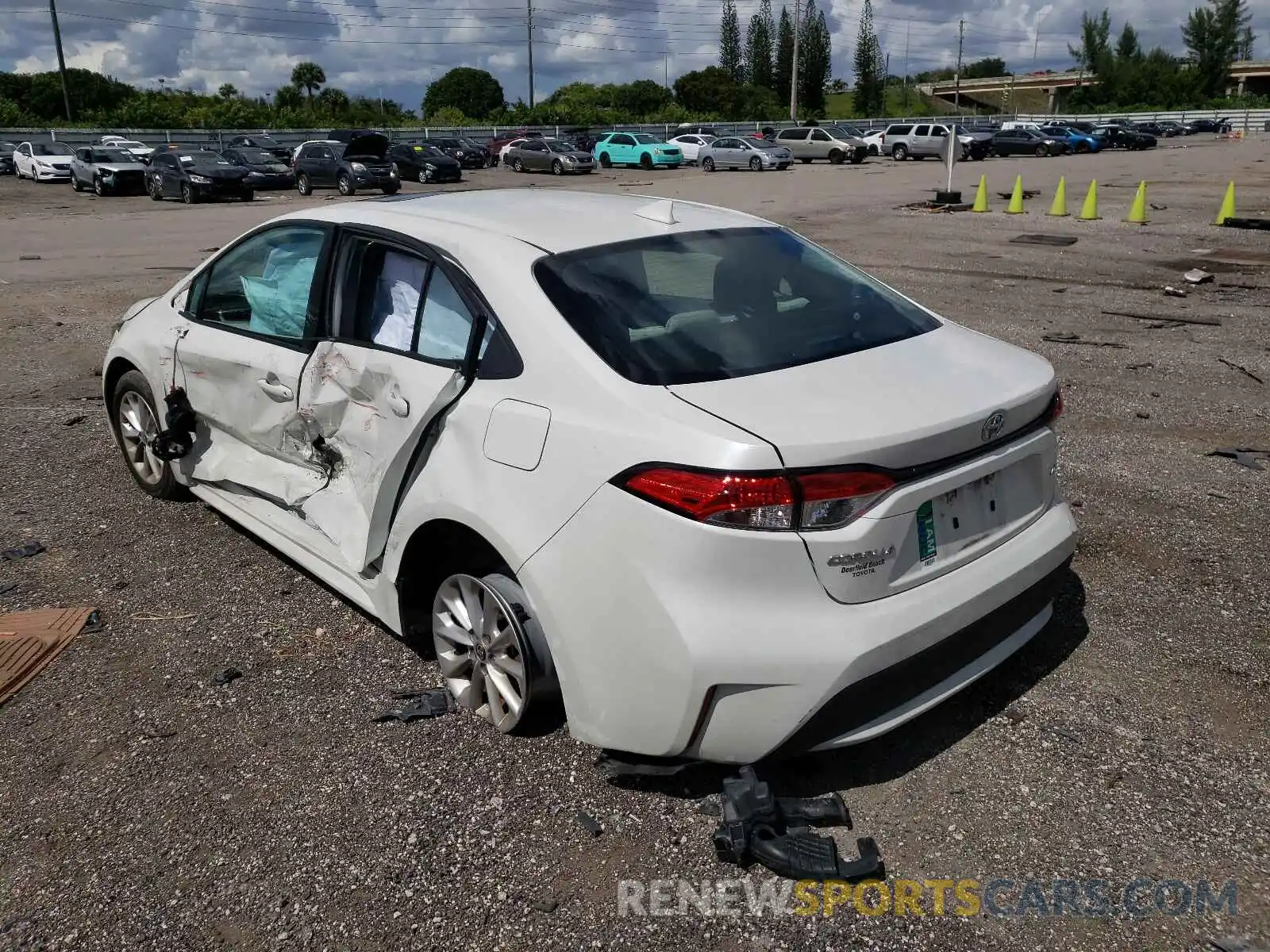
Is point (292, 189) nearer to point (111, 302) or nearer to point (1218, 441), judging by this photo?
point (111, 302)

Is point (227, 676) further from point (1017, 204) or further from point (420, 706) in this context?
point (1017, 204)

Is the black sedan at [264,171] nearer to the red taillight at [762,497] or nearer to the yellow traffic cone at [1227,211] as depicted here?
the yellow traffic cone at [1227,211]

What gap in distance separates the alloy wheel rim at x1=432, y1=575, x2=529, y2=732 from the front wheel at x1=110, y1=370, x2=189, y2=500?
2.49 metres

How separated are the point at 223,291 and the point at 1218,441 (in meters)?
5.66

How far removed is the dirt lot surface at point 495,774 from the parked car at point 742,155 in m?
40.4

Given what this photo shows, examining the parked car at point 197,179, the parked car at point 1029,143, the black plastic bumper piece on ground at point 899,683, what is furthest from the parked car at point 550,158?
the black plastic bumper piece on ground at point 899,683

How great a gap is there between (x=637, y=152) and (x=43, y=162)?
23735 mm

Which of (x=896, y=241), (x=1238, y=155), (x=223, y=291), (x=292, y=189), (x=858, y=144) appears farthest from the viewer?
(x=858, y=144)

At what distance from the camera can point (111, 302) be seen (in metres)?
12.2

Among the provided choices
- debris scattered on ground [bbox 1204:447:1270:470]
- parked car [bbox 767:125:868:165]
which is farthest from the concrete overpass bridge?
debris scattered on ground [bbox 1204:447:1270:470]

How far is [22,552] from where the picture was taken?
4887 mm

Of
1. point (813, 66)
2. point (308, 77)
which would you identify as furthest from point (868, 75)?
point (308, 77)

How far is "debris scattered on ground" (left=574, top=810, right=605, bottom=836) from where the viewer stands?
9.57ft

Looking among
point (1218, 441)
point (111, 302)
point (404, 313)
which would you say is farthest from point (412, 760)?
point (111, 302)
